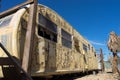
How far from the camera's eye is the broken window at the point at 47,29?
24.8ft

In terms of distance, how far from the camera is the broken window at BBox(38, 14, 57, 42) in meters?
7.55

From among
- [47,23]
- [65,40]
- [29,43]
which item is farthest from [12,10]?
[65,40]

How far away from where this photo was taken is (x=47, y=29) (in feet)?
26.4

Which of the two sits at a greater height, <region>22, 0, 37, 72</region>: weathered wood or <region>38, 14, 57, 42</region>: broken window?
<region>38, 14, 57, 42</region>: broken window

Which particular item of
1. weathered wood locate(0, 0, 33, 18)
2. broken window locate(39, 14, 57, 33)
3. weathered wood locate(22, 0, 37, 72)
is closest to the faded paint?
broken window locate(39, 14, 57, 33)

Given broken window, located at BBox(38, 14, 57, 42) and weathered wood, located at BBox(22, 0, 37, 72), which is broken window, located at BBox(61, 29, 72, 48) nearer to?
broken window, located at BBox(38, 14, 57, 42)

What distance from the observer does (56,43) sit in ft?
29.1

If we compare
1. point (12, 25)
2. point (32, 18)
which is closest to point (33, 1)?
point (32, 18)

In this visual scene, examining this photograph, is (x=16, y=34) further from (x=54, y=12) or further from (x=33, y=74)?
(x=54, y=12)

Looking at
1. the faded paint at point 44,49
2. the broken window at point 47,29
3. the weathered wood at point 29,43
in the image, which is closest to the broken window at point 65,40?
the faded paint at point 44,49

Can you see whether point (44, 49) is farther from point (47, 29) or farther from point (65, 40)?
point (65, 40)

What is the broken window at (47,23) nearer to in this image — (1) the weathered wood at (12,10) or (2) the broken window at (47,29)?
(2) the broken window at (47,29)

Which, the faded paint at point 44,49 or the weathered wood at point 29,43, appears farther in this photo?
the faded paint at point 44,49

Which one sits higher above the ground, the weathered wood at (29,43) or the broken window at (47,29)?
the broken window at (47,29)
